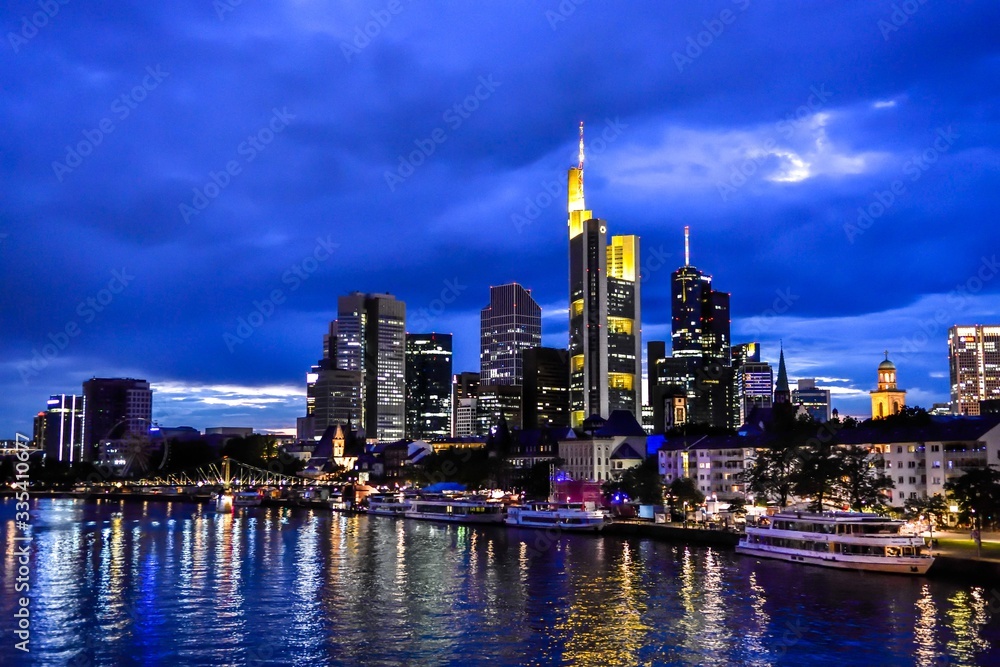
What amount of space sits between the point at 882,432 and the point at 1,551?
101 meters

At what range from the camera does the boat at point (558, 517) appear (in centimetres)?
Answer: 12525

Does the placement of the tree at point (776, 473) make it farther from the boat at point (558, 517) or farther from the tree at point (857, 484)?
the boat at point (558, 517)

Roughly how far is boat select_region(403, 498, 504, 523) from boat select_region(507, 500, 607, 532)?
628 cm

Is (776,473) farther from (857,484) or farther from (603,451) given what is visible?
(603,451)

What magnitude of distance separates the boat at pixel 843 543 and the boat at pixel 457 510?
6157 cm

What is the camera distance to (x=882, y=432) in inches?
4855

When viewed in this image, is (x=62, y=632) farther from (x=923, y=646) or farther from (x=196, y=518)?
(x=196, y=518)

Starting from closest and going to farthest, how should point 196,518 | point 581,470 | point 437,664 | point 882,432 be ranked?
point 437,664
point 882,432
point 196,518
point 581,470

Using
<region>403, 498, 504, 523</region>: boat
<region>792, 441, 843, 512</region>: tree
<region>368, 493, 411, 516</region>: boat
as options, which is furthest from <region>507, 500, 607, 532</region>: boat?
<region>368, 493, 411, 516</region>: boat

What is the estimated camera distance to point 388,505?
172m

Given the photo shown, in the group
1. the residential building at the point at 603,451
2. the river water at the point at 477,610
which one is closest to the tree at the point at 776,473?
the river water at the point at 477,610

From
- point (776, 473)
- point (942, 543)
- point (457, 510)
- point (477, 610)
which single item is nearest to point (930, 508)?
point (942, 543)

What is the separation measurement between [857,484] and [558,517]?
41148 mm

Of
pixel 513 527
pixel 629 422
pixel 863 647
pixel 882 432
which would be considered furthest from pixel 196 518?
pixel 863 647
